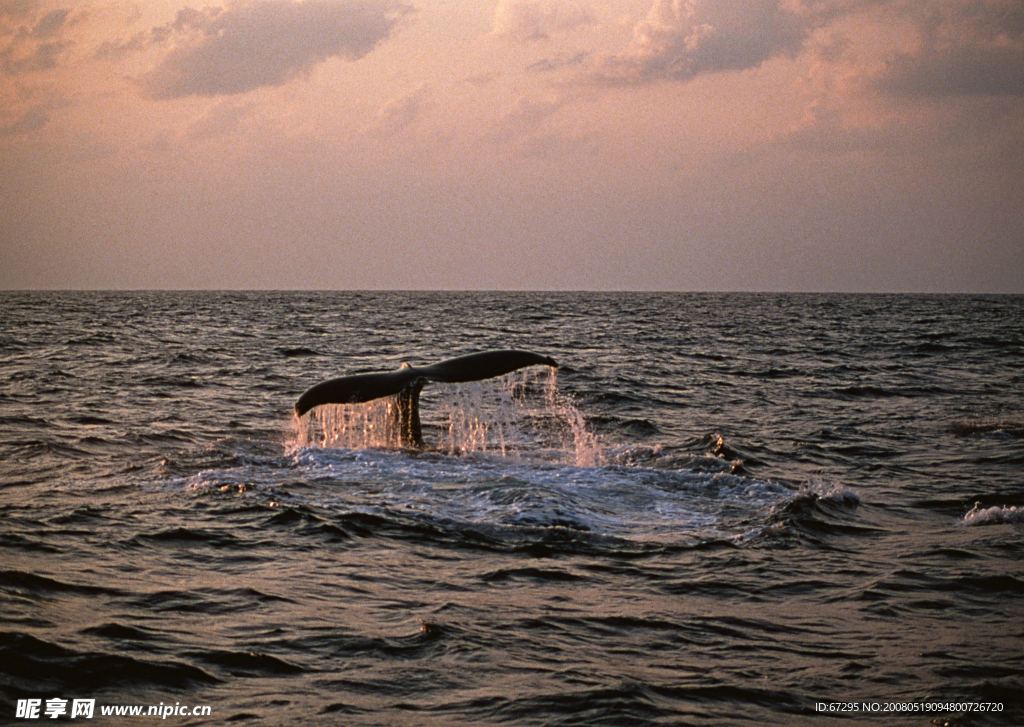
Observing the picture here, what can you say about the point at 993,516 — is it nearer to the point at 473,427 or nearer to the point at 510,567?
the point at 510,567

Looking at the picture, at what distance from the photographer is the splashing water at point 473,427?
12.6 metres

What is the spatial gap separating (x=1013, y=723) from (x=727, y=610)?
2082 mm

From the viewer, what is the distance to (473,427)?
14.8 metres

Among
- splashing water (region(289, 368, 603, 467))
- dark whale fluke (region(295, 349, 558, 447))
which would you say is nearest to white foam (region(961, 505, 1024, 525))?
splashing water (region(289, 368, 603, 467))

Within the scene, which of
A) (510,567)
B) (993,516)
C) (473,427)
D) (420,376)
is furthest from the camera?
(473,427)

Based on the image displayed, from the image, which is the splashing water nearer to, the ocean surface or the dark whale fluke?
the ocean surface

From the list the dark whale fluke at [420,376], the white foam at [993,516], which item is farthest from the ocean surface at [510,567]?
the dark whale fluke at [420,376]

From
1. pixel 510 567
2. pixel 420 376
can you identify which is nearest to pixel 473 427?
pixel 420 376

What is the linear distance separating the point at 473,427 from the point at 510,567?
725cm

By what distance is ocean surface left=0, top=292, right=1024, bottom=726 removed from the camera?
5367 millimetres

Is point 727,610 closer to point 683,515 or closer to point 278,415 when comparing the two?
point 683,515

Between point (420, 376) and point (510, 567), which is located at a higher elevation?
point (420, 376)

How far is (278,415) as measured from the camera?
16.2 m

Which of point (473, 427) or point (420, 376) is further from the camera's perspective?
point (473, 427)
